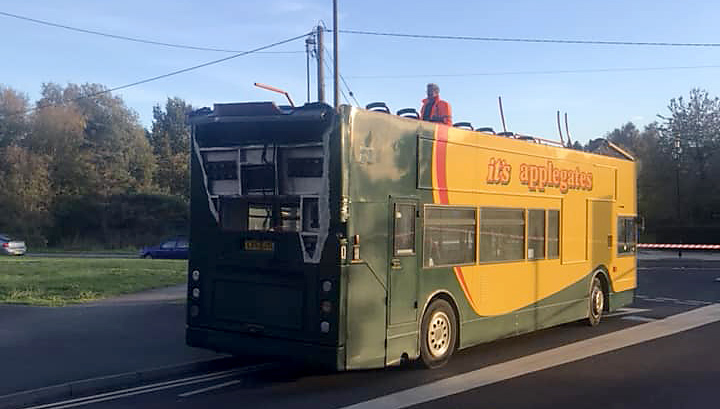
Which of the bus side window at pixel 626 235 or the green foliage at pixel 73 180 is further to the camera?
the green foliage at pixel 73 180

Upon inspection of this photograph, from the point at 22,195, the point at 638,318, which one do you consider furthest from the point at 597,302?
the point at 22,195

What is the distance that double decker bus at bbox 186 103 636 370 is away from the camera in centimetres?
826

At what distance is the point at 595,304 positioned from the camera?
13453mm

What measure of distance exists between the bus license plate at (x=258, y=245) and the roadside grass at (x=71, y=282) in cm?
705

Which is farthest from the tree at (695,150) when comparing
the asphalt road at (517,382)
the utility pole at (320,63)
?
the asphalt road at (517,382)

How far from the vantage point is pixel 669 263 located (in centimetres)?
3403

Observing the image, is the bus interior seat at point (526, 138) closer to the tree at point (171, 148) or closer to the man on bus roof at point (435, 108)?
the man on bus roof at point (435, 108)

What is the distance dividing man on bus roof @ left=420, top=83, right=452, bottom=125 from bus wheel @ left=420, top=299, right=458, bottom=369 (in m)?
2.85

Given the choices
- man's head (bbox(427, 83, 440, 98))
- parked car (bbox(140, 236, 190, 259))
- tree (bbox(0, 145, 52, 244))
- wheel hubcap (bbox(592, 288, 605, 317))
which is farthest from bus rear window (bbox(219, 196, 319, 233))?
tree (bbox(0, 145, 52, 244))

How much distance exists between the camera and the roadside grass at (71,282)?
15.0 metres

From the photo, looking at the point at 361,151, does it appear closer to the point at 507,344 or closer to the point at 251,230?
the point at 251,230

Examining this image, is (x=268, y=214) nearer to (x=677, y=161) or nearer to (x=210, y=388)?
(x=210, y=388)

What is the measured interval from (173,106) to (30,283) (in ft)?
238

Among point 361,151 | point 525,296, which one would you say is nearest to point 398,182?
point 361,151
